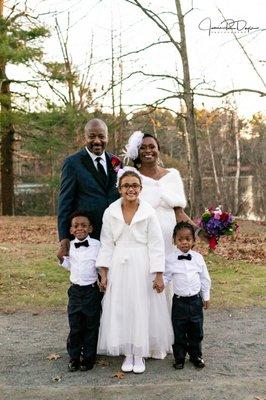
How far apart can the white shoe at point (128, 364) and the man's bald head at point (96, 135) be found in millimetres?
1867

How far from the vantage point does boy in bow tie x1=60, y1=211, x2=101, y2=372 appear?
450 cm

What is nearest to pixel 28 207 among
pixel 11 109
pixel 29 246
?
pixel 11 109

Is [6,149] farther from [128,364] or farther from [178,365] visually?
[178,365]

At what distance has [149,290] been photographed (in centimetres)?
453

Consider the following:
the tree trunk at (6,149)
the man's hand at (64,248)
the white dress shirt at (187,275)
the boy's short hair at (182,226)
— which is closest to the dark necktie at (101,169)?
the man's hand at (64,248)

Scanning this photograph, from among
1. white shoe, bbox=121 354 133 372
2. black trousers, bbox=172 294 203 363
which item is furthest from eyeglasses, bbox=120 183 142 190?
white shoe, bbox=121 354 133 372

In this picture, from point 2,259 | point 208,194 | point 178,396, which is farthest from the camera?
point 208,194

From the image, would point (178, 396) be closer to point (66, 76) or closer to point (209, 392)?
point (209, 392)

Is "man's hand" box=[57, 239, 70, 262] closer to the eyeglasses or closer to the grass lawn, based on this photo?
the eyeglasses

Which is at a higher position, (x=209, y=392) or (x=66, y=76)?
(x=66, y=76)

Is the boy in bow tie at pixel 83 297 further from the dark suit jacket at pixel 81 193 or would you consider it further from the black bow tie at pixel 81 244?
the dark suit jacket at pixel 81 193

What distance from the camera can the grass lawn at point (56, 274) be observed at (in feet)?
24.6

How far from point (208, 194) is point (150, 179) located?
106 feet

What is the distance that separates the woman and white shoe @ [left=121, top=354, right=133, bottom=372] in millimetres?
1014
